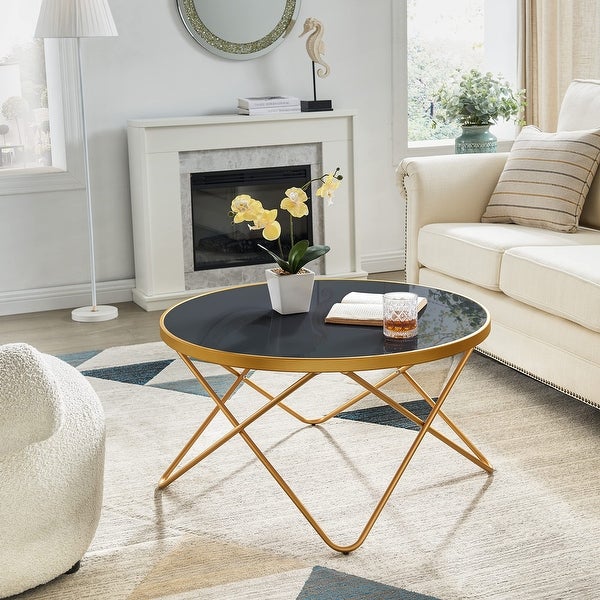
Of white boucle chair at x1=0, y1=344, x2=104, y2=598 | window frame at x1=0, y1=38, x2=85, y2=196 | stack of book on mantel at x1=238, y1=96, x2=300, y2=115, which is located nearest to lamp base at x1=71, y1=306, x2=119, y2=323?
window frame at x1=0, y1=38, x2=85, y2=196

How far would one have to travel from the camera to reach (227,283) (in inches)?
185

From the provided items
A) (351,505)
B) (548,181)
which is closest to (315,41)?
Answer: (548,181)

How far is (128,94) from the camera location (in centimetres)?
460

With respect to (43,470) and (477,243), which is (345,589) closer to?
(43,470)

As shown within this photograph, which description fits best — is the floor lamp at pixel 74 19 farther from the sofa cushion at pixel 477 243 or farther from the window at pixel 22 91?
the sofa cushion at pixel 477 243

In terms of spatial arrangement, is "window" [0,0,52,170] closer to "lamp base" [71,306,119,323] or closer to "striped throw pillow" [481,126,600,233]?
"lamp base" [71,306,119,323]

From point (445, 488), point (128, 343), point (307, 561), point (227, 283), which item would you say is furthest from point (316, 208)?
point (307, 561)

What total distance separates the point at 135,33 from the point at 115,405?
2161 mm

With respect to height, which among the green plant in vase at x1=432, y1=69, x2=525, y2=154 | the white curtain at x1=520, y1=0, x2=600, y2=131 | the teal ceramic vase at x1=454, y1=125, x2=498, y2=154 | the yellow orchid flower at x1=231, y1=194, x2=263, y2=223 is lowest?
the yellow orchid flower at x1=231, y1=194, x2=263, y2=223

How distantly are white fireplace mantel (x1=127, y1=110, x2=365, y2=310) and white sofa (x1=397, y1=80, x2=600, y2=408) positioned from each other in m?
0.96

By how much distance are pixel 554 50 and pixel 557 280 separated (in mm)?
2710

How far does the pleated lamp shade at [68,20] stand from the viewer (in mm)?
4043

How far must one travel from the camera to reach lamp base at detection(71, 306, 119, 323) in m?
4.38

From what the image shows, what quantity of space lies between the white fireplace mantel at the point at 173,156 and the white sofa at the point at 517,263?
37.9 inches
